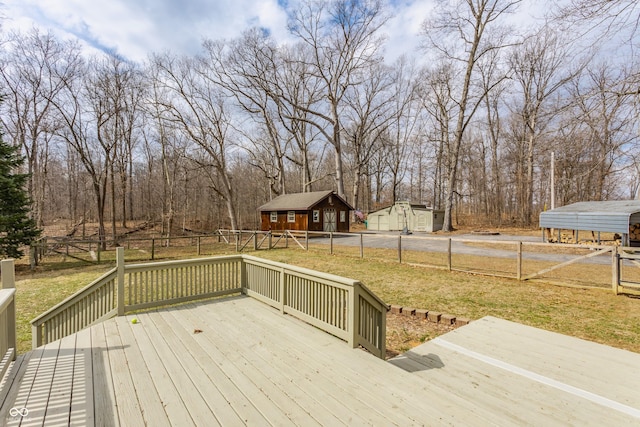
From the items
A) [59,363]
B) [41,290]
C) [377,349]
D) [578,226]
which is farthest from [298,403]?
[578,226]

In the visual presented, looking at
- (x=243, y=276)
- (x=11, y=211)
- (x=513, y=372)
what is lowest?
(x=513, y=372)

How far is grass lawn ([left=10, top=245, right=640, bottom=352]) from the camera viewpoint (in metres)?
5.00

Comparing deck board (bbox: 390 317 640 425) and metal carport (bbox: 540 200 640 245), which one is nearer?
deck board (bbox: 390 317 640 425)

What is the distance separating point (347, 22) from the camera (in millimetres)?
23266

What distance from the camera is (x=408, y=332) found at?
4910 millimetres

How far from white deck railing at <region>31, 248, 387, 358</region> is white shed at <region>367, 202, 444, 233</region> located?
2188cm

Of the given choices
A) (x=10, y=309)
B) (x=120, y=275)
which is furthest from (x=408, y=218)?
(x=10, y=309)

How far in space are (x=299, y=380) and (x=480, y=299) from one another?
5.22 meters

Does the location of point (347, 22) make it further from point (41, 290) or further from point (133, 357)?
point (133, 357)

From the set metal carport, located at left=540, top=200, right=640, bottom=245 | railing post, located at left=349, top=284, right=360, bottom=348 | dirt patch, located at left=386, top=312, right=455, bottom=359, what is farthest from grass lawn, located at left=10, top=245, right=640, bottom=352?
metal carport, located at left=540, top=200, right=640, bottom=245

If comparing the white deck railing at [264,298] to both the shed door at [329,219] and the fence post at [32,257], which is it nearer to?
the fence post at [32,257]

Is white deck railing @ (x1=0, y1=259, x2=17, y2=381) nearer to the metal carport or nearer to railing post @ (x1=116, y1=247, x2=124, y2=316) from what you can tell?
railing post @ (x1=116, y1=247, x2=124, y2=316)

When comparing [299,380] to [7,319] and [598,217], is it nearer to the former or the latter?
[7,319]

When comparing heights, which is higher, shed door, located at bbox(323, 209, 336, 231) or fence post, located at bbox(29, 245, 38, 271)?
shed door, located at bbox(323, 209, 336, 231)
